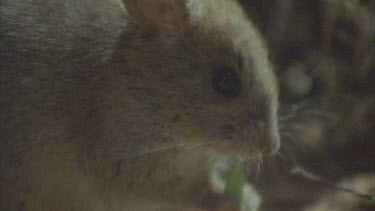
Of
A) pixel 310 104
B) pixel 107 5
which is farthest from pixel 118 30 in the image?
pixel 310 104

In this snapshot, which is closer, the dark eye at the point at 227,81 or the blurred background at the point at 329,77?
the dark eye at the point at 227,81

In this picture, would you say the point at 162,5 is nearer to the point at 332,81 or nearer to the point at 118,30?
the point at 118,30

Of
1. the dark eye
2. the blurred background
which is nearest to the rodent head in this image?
the dark eye

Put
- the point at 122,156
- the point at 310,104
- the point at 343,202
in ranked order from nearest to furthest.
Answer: the point at 122,156
the point at 343,202
the point at 310,104

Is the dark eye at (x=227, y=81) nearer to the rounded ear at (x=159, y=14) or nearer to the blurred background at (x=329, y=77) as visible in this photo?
the rounded ear at (x=159, y=14)

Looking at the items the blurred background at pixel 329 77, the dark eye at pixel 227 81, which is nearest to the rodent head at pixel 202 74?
the dark eye at pixel 227 81

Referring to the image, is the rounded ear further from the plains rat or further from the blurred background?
the blurred background
